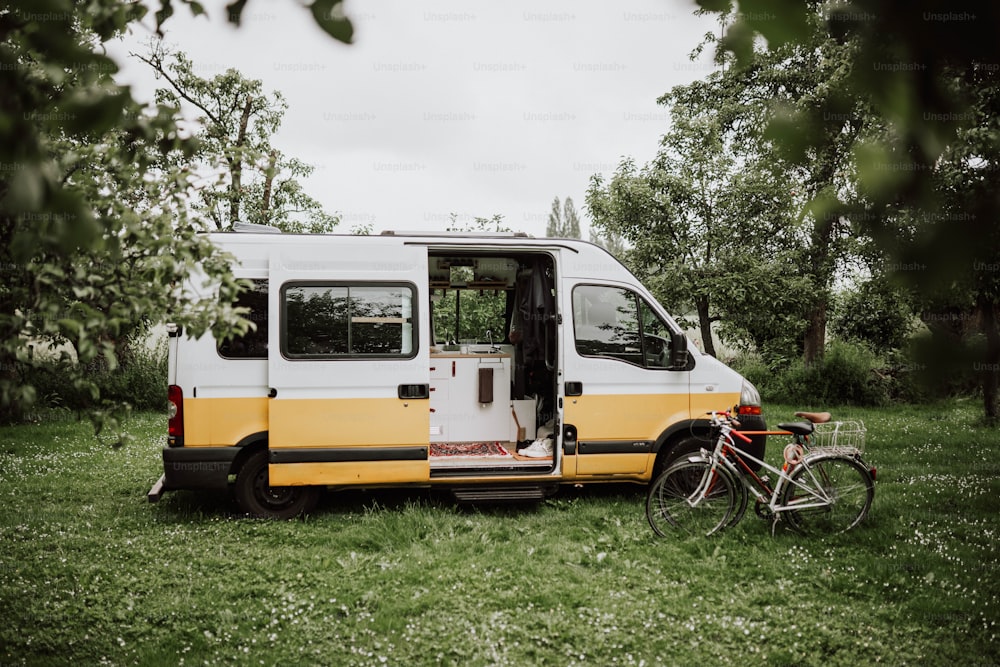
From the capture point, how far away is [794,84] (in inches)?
553

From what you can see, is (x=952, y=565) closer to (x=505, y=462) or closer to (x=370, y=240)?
(x=505, y=462)

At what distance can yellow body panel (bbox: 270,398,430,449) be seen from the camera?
625 cm

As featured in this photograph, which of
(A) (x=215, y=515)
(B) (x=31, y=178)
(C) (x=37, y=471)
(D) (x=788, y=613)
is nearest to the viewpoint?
(B) (x=31, y=178)

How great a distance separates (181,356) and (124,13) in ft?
13.3

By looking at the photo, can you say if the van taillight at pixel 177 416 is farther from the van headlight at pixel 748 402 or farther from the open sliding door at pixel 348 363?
the van headlight at pixel 748 402

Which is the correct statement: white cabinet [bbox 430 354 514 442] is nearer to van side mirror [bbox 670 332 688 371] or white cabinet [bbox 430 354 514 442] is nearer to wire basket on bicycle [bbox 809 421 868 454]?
van side mirror [bbox 670 332 688 371]

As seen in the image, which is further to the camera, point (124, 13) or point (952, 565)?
point (952, 565)

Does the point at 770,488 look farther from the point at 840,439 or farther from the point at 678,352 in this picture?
the point at 678,352

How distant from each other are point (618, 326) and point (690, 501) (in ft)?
5.71

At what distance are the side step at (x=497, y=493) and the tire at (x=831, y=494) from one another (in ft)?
6.75

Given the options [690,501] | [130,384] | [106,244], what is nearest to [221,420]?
[690,501]

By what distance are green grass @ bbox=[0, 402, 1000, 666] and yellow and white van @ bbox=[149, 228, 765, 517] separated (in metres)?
0.43

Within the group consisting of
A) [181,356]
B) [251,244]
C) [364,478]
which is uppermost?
[251,244]

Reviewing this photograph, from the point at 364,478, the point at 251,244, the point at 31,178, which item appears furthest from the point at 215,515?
the point at 31,178
